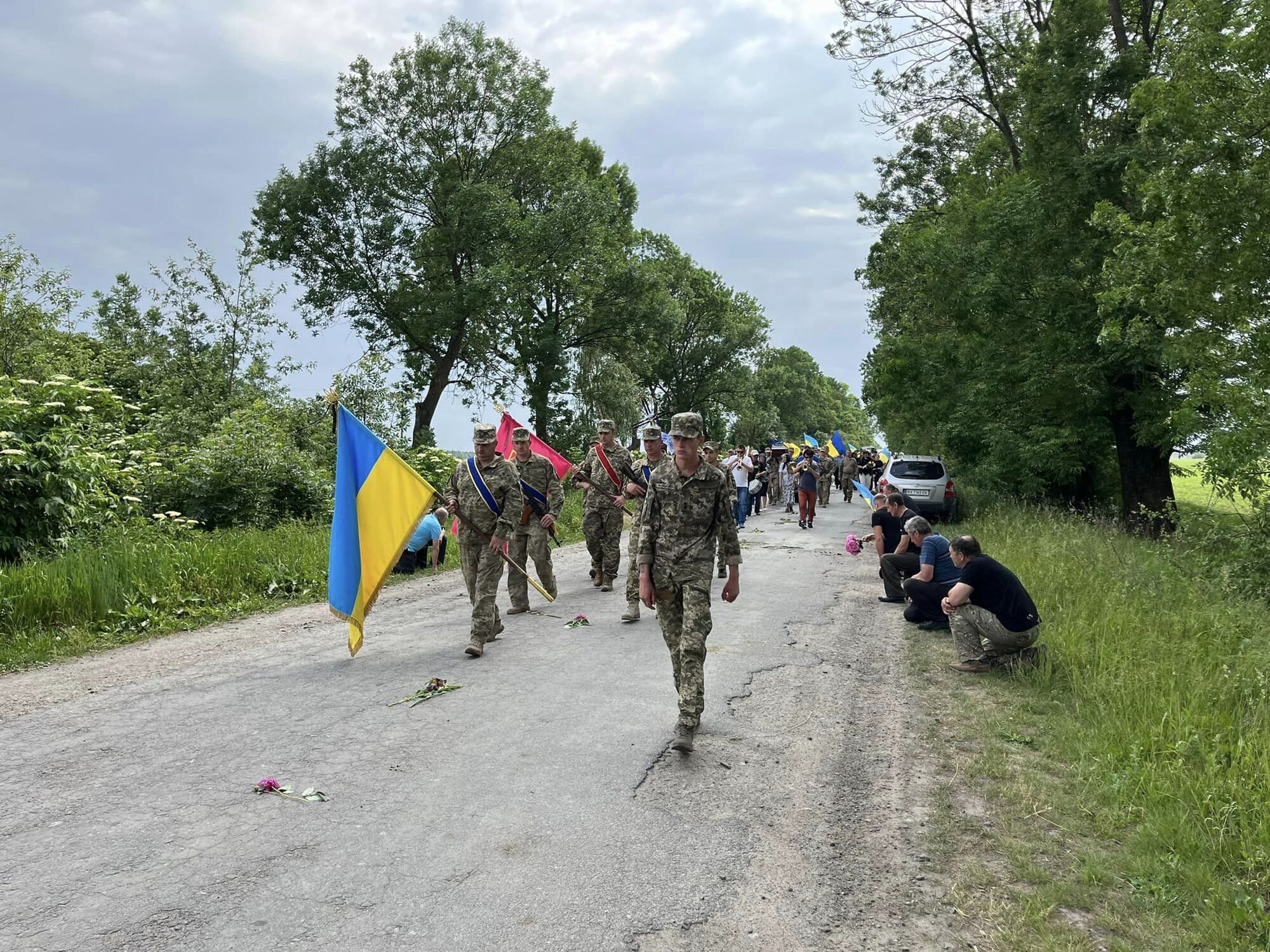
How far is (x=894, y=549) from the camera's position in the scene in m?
11.8

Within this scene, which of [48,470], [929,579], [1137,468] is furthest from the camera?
[1137,468]

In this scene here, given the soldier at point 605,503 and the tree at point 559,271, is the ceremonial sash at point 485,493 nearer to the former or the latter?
the soldier at point 605,503

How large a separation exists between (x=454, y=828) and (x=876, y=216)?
1420 inches

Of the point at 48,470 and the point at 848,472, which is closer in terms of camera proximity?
the point at 48,470

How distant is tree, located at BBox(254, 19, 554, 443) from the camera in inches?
1331

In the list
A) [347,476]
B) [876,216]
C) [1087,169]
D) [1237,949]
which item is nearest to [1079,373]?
[1087,169]

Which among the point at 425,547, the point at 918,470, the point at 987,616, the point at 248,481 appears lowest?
the point at 987,616

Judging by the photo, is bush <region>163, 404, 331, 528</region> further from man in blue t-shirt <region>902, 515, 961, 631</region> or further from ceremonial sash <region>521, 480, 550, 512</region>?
man in blue t-shirt <region>902, 515, 961, 631</region>

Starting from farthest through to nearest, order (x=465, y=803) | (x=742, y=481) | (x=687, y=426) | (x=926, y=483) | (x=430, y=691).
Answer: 1. (x=926, y=483)
2. (x=742, y=481)
3. (x=430, y=691)
4. (x=687, y=426)
5. (x=465, y=803)

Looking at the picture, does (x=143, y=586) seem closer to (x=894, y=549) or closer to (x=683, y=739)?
(x=683, y=739)

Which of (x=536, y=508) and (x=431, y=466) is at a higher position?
(x=431, y=466)

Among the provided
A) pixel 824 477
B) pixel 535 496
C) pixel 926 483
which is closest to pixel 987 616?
pixel 535 496

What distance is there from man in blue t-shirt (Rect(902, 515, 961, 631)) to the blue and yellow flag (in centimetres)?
524

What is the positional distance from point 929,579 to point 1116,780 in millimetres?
4470
